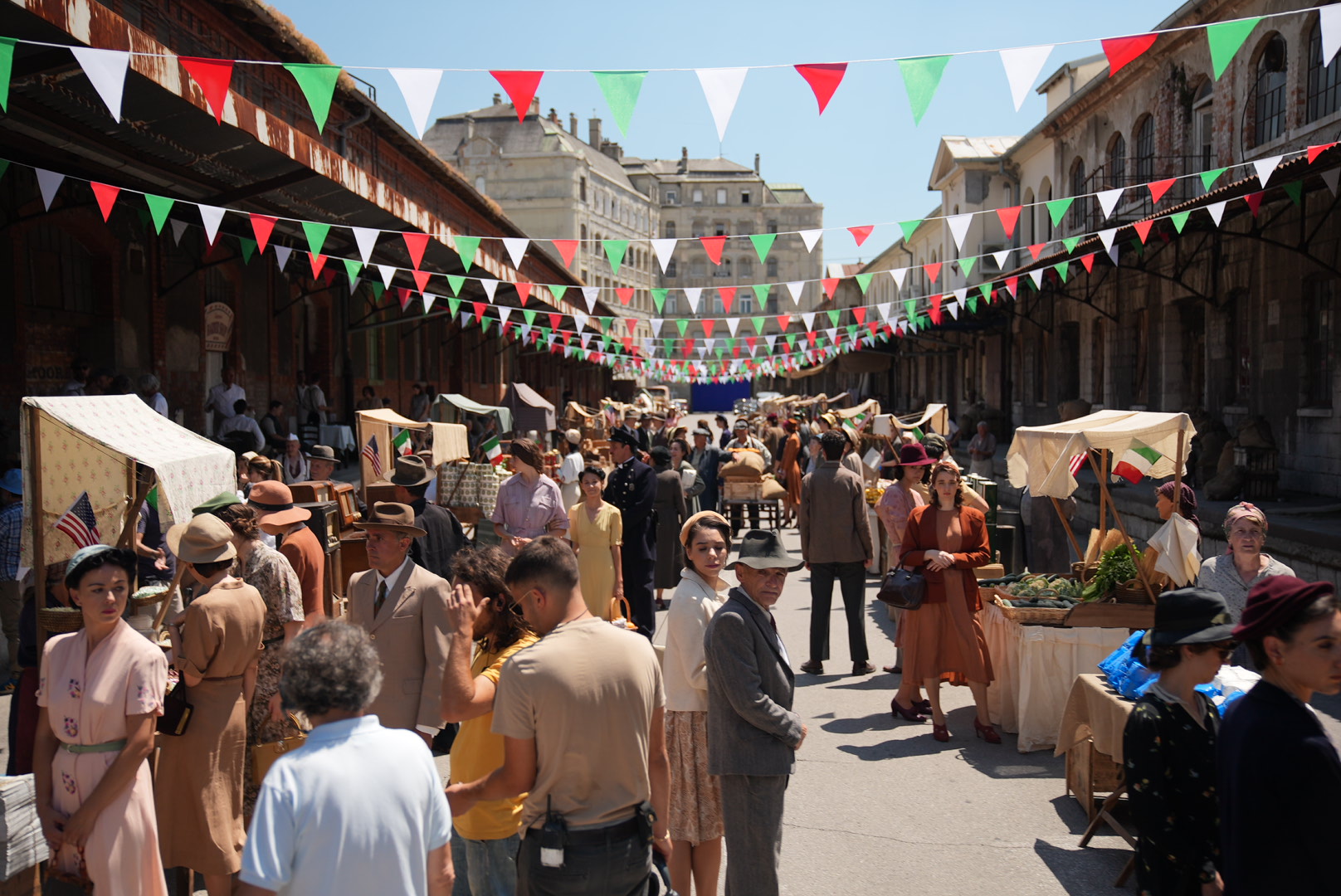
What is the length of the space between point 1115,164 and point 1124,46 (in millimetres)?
21415

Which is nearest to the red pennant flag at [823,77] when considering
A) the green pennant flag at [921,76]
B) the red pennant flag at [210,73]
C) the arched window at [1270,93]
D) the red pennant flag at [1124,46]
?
the green pennant flag at [921,76]

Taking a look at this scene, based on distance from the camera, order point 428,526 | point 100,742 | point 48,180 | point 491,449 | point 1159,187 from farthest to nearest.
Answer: point 491,449 < point 1159,187 < point 48,180 < point 428,526 < point 100,742

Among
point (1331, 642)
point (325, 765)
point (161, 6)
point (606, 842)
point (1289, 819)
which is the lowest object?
point (606, 842)

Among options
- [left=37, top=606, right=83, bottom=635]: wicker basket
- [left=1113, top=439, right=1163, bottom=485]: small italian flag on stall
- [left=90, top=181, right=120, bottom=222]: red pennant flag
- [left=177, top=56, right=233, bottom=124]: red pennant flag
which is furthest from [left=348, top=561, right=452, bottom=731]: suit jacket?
[left=90, top=181, right=120, bottom=222]: red pennant flag

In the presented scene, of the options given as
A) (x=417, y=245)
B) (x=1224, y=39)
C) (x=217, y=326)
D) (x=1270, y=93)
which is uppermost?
(x=1270, y=93)

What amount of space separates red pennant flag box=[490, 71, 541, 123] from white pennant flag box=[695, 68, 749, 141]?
1.07 m

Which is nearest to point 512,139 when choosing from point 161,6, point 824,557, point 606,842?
point 161,6

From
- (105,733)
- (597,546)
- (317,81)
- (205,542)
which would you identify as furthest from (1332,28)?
(105,733)

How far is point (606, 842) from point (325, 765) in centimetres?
92

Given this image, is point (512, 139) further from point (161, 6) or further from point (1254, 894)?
point (1254, 894)

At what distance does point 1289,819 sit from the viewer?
266cm

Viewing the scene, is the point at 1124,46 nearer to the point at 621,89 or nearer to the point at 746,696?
the point at 621,89

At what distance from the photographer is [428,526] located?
290 inches

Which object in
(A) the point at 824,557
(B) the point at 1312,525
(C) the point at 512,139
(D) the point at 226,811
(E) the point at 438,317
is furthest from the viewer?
(C) the point at 512,139
